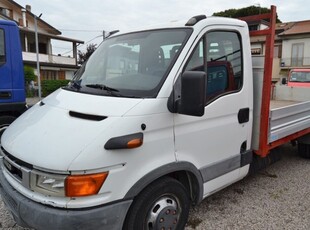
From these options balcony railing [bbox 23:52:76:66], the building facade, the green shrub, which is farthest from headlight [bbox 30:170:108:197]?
the building facade

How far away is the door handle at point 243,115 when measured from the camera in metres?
3.29

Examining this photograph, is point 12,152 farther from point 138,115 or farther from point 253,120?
point 253,120

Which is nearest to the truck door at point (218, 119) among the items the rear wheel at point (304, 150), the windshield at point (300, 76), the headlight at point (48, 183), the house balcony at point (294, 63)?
the headlight at point (48, 183)

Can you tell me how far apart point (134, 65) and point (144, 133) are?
86 cm

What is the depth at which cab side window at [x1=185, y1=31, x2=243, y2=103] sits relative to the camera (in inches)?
111

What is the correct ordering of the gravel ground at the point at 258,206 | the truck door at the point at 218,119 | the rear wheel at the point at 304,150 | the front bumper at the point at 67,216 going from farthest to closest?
the rear wheel at the point at 304,150 < the gravel ground at the point at 258,206 < the truck door at the point at 218,119 < the front bumper at the point at 67,216

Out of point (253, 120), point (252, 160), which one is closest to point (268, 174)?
point (252, 160)

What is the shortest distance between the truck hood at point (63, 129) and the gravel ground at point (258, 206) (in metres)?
1.27

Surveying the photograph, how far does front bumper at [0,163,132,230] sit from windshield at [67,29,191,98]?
3.17 ft

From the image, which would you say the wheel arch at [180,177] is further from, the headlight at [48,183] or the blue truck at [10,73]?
the blue truck at [10,73]

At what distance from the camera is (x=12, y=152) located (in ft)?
8.01

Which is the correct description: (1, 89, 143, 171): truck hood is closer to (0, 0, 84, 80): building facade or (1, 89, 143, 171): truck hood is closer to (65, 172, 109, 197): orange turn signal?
(65, 172, 109, 197): orange turn signal

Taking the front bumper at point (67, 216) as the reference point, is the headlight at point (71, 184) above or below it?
above

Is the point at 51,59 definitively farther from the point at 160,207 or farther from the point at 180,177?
the point at 160,207
